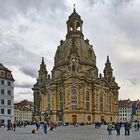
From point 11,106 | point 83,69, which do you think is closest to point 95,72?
point 83,69

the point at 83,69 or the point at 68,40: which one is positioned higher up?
the point at 68,40

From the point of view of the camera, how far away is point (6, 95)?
104 m

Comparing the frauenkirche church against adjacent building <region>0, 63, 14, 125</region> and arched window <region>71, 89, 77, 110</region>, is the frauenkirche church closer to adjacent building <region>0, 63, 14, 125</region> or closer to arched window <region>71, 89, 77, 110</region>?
arched window <region>71, 89, 77, 110</region>

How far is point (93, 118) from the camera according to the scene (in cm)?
12731

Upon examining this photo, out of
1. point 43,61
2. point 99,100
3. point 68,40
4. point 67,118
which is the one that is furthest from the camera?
point 43,61

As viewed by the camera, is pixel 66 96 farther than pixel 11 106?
Yes

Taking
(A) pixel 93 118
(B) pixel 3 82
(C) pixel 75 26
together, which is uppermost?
(C) pixel 75 26

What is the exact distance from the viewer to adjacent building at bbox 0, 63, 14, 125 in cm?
10294

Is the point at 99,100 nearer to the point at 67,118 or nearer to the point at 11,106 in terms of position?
the point at 67,118

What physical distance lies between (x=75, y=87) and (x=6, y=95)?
27.5 metres

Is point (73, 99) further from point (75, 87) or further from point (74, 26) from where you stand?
point (74, 26)

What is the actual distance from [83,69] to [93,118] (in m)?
16.4

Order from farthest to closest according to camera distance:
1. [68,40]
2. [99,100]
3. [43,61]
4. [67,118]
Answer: [43,61] → [68,40] → [99,100] → [67,118]

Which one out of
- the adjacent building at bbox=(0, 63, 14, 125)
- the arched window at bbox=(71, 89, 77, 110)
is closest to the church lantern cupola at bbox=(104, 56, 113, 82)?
the arched window at bbox=(71, 89, 77, 110)
